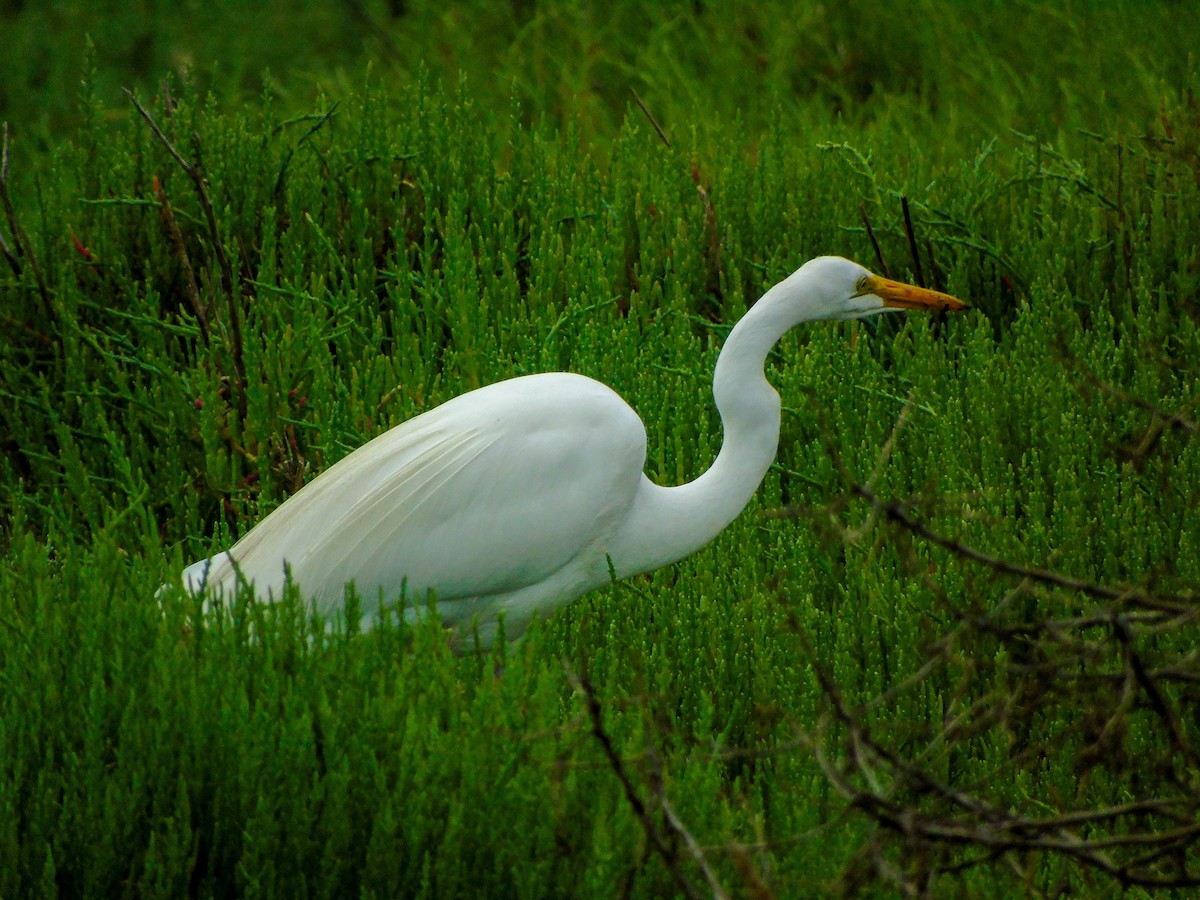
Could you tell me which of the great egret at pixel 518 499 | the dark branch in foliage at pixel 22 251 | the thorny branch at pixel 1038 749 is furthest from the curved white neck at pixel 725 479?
the dark branch in foliage at pixel 22 251

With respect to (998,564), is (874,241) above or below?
above

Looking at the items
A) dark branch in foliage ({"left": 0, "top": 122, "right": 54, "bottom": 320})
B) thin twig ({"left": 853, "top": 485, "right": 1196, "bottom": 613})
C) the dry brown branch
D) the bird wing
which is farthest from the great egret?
dark branch in foliage ({"left": 0, "top": 122, "right": 54, "bottom": 320})

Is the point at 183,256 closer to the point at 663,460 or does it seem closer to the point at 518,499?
the point at 663,460

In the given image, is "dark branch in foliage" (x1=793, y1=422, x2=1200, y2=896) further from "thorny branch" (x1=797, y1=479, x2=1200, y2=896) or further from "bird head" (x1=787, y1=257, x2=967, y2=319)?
"bird head" (x1=787, y1=257, x2=967, y2=319)

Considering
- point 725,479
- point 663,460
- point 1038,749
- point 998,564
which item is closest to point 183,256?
point 663,460

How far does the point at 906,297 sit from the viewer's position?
9.88ft

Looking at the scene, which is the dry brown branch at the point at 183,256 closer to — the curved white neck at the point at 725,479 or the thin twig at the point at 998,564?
the curved white neck at the point at 725,479

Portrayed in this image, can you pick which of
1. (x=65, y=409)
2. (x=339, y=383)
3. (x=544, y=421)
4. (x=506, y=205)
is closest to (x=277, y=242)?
(x=506, y=205)

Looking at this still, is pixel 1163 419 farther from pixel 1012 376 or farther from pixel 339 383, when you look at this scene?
pixel 339 383

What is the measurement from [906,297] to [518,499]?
865mm

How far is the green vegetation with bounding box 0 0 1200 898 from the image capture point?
6.96ft

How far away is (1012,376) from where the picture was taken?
3.67 metres

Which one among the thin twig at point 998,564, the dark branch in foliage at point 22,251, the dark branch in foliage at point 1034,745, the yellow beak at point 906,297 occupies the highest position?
the dark branch in foliage at point 22,251

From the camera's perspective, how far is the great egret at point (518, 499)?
278cm
